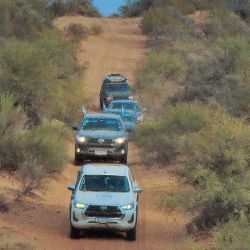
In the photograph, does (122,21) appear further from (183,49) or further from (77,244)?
(77,244)

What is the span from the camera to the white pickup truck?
1734 cm

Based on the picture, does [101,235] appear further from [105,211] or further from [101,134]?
[101,134]

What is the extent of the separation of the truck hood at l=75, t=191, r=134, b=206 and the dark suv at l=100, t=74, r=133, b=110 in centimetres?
2714

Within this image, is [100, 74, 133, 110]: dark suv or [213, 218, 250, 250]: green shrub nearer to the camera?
[213, 218, 250, 250]: green shrub

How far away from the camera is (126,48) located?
77.8 m

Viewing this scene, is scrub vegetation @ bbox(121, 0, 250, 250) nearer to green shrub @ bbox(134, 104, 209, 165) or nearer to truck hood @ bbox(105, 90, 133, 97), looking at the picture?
green shrub @ bbox(134, 104, 209, 165)

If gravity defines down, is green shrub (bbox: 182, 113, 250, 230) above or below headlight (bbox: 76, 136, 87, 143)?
above

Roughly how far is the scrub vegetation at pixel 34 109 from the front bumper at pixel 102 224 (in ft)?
14.0

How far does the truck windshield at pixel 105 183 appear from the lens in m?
18.1

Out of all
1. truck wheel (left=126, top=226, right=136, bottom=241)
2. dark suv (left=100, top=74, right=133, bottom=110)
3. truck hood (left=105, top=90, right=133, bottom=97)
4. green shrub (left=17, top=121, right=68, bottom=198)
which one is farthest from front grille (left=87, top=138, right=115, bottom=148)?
truck hood (left=105, top=90, right=133, bottom=97)

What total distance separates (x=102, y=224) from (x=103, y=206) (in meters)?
0.35

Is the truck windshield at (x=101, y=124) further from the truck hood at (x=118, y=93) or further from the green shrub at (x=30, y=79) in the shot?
the truck hood at (x=118, y=93)

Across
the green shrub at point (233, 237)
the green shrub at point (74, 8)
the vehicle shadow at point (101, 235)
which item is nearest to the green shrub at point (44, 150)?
the vehicle shadow at point (101, 235)

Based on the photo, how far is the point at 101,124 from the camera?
29312 millimetres
